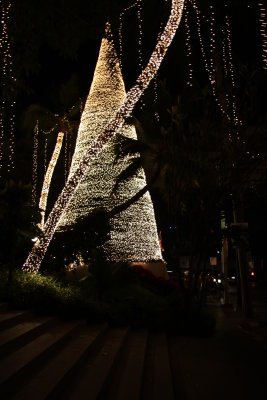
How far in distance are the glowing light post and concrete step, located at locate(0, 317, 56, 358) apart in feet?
15.5

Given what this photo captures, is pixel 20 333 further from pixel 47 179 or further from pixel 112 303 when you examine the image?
pixel 47 179

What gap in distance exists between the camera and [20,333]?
A: 615cm

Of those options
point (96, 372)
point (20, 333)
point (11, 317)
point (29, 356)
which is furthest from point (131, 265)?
point (29, 356)

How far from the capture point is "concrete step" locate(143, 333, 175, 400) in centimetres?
554

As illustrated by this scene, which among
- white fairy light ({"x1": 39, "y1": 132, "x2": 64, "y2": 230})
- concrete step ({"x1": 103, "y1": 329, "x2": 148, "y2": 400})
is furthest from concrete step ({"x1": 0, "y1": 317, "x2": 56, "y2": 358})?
white fairy light ({"x1": 39, "y1": 132, "x2": 64, "y2": 230})

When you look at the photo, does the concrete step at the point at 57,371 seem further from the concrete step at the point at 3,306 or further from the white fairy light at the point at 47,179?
the white fairy light at the point at 47,179

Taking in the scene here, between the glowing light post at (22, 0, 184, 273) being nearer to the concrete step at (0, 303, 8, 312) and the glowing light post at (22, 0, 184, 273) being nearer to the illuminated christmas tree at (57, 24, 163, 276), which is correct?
the illuminated christmas tree at (57, 24, 163, 276)

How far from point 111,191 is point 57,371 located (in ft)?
31.9

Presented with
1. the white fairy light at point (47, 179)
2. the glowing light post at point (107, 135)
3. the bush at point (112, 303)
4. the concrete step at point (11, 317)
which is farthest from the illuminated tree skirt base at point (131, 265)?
the concrete step at point (11, 317)

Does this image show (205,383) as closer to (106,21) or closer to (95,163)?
(106,21)

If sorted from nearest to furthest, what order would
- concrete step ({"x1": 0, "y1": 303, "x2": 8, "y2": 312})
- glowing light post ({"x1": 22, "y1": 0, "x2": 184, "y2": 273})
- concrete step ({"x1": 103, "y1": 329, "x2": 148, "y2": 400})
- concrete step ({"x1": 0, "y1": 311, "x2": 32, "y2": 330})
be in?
1. concrete step ({"x1": 103, "y1": 329, "x2": 148, "y2": 400})
2. concrete step ({"x1": 0, "y1": 311, "x2": 32, "y2": 330})
3. concrete step ({"x1": 0, "y1": 303, "x2": 8, "y2": 312})
4. glowing light post ({"x1": 22, "y1": 0, "x2": 184, "y2": 273})

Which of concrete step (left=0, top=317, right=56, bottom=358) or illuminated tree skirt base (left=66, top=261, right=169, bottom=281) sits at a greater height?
illuminated tree skirt base (left=66, top=261, right=169, bottom=281)

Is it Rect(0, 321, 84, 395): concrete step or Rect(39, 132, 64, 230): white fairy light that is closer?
Rect(0, 321, 84, 395): concrete step

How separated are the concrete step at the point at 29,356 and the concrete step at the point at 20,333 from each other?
0.08 m
